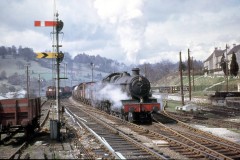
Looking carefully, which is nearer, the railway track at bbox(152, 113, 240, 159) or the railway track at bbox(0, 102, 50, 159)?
the railway track at bbox(152, 113, 240, 159)

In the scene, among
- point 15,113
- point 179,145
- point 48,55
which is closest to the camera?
point 179,145

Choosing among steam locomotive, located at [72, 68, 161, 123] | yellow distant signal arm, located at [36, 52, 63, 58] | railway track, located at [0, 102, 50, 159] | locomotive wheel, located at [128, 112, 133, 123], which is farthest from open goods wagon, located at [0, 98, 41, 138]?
locomotive wheel, located at [128, 112, 133, 123]

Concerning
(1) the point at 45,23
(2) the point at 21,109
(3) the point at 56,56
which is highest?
(1) the point at 45,23

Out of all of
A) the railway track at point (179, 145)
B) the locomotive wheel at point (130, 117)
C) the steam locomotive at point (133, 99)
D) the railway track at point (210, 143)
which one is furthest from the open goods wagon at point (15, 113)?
the locomotive wheel at point (130, 117)

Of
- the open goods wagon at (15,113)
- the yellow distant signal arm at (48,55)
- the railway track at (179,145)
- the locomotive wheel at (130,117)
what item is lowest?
the railway track at (179,145)

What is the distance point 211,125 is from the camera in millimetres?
17594

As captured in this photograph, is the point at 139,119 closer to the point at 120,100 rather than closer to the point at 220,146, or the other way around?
the point at 120,100

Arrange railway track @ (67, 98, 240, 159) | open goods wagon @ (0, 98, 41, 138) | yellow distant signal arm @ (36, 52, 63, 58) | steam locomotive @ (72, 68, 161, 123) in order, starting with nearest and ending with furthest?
1. railway track @ (67, 98, 240, 159)
2. open goods wagon @ (0, 98, 41, 138)
3. yellow distant signal arm @ (36, 52, 63, 58)
4. steam locomotive @ (72, 68, 161, 123)

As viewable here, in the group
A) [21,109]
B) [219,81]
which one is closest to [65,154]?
[21,109]

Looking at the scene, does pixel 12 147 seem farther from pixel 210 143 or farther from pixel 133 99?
pixel 133 99

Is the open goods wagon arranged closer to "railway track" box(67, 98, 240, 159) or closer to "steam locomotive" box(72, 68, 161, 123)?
"railway track" box(67, 98, 240, 159)

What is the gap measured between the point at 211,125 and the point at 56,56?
9627mm

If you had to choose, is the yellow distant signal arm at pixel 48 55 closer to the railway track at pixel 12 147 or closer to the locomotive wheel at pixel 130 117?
the railway track at pixel 12 147

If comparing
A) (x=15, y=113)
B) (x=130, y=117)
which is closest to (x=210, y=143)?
(x=130, y=117)
